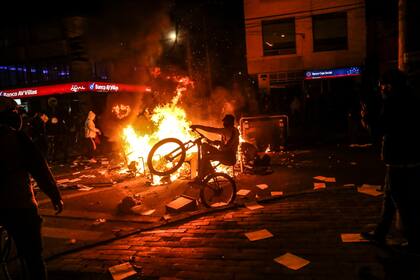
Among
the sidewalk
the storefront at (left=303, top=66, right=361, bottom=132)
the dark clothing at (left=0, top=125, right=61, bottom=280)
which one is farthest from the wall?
the dark clothing at (left=0, top=125, right=61, bottom=280)

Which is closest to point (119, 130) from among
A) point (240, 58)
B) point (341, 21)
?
point (240, 58)

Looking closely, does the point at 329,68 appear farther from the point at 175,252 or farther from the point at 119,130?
the point at 175,252

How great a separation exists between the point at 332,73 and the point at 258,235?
1997cm

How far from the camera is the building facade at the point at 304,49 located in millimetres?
22531

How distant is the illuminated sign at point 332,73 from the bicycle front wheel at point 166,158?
15997 mm

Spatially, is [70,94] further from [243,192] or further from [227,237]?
[227,237]

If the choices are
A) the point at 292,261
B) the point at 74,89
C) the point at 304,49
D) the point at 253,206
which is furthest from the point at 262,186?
the point at 74,89

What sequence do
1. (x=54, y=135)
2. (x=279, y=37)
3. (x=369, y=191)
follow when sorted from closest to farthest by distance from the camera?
(x=369, y=191), (x=54, y=135), (x=279, y=37)

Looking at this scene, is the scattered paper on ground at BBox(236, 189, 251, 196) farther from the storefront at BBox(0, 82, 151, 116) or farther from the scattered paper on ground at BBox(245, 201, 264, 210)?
the storefront at BBox(0, 82, 151, 116)

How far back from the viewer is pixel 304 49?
23.2 metres

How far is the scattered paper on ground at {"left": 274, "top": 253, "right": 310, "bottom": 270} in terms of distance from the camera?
13.3 ft

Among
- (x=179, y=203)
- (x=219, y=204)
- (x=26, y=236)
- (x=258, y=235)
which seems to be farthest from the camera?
(x=219, y=204)

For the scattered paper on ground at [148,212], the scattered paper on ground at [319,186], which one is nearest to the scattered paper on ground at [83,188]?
the scattered paper on ground at [148,212]

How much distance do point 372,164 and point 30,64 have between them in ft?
84.0
